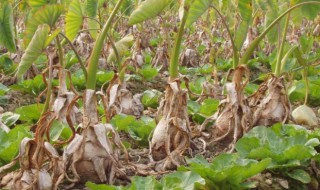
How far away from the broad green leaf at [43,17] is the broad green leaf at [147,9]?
0.41 m

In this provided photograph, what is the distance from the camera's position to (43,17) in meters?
2.04

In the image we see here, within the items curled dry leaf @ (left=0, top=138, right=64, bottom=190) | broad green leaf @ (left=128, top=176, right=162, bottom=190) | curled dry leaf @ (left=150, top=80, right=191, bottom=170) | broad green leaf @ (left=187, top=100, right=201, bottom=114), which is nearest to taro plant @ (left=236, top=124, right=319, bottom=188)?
curled dry leaf @ (left=150, top=80, right=191, bottom=170)

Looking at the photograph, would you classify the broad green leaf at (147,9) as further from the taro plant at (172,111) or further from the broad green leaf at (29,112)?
the broad green leaf at (29,112)

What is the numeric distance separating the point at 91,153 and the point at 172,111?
1.52 ft

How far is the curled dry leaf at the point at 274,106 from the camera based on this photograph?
291 centimetres

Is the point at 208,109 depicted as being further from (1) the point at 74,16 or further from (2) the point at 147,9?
(1) the point at 74,16

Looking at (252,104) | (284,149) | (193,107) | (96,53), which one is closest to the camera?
(96,53)

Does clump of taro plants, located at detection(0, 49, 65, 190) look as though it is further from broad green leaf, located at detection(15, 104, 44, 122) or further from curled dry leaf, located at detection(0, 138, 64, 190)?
broad green leaf, located at detection(15, 104, 44, 122)

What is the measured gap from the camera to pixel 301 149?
2.23m

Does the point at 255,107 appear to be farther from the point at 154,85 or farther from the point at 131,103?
the point at 154,85

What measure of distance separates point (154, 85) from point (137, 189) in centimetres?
281

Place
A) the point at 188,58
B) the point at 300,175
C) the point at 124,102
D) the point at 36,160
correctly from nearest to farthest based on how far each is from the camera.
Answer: the point at 36,160 < the point at 300,175 < the point at 124,102 < the point at 188,58

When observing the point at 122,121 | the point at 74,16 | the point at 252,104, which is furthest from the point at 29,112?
the point at 252,104

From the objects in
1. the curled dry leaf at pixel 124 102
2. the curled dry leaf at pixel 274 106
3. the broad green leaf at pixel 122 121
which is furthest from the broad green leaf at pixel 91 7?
the curled dry leaf at pixel 274 106
